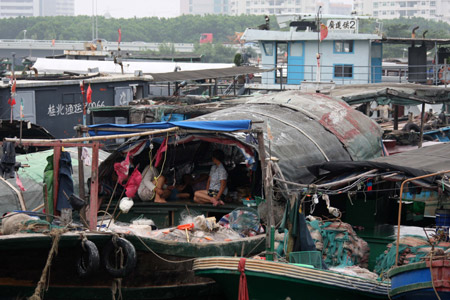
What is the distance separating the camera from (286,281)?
8523mm

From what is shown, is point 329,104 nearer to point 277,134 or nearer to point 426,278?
point 277,134

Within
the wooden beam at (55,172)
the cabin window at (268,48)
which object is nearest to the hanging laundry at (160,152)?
the wooden beam at (55,172)

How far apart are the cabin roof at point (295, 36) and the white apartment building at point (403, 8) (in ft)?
432

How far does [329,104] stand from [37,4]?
185526 mm

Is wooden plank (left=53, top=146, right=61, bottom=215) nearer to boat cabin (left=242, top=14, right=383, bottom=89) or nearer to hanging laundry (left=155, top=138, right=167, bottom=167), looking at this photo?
hanging laundry (left=155, top=138, right=167, bottom=167)

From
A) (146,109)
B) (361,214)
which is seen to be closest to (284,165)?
(361,214)

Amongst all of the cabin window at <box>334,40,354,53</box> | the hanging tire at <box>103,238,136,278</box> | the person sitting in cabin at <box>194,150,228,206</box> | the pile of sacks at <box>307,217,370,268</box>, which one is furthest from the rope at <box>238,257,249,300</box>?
the cabin window at <box>334,40,354,53</box>

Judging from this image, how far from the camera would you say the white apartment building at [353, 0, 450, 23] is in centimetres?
15550

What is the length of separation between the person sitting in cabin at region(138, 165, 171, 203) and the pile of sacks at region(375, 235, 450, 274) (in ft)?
11.8

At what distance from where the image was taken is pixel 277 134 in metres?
11.5

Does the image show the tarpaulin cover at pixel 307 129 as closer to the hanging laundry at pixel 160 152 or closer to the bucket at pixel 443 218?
the hanging laundry at pixel 160 152

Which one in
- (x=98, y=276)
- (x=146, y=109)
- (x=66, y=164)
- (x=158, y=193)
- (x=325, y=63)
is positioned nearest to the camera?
(x=98, y=276)

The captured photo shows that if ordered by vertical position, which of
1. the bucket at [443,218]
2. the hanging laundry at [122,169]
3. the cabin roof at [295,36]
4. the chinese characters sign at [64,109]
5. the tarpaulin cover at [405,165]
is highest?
the cabin roof at [295,36]

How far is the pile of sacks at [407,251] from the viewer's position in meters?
9.37
